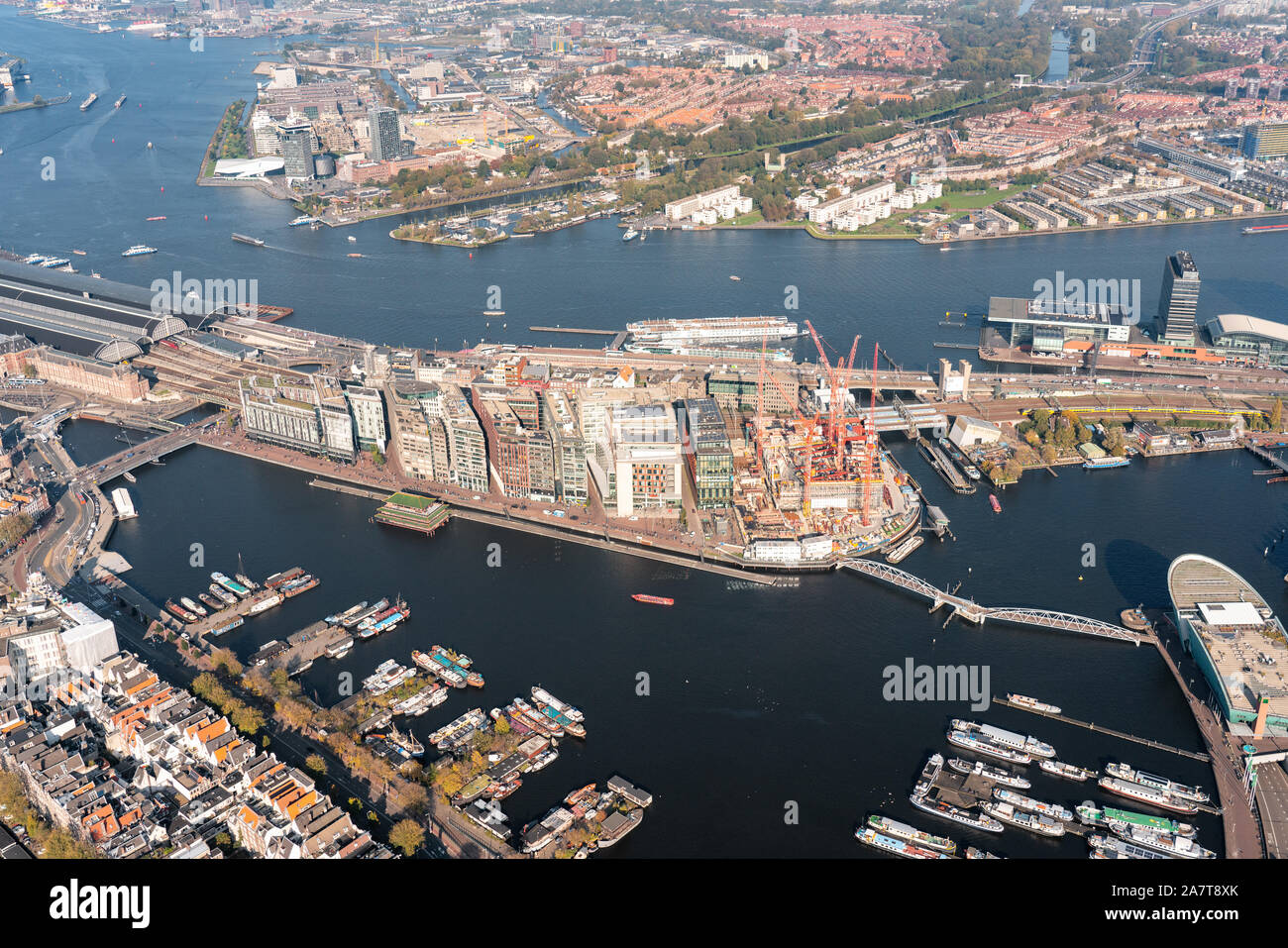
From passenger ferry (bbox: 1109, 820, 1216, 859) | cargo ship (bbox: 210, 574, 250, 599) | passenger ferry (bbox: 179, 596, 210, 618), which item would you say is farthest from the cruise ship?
passenger ferry (bbox: 1109, 820, 1216, 859)

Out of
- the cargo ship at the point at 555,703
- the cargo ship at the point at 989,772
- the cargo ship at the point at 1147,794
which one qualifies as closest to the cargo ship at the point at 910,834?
the cargo ship at the point at 989,772

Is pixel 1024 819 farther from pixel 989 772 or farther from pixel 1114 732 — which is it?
pixel 1114 732

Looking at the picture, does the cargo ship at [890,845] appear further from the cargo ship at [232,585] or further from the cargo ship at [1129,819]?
the cargo ship at [232,585]

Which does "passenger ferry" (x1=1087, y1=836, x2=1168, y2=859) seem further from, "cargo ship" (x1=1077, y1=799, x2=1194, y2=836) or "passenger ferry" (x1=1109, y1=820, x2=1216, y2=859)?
"cargo ship" (x1=1077, y1=799, x2=1194, y2=836)

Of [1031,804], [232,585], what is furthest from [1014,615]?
[232,585]

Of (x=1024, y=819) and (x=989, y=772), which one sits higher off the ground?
(x=989, y=772)
